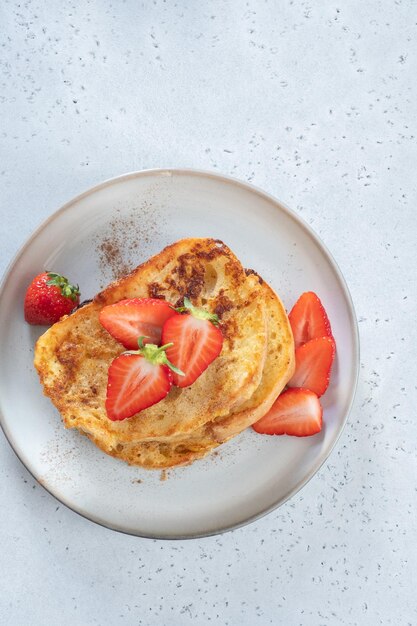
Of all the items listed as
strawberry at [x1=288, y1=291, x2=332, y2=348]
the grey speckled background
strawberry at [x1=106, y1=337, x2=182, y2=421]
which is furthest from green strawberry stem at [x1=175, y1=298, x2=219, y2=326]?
the grey speckled background

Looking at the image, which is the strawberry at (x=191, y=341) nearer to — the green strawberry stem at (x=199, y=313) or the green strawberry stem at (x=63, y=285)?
the green strawberry stem at (x=199, y=313)

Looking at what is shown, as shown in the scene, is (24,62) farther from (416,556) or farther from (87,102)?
(416,556)

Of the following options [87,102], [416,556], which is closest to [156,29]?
[87,102]

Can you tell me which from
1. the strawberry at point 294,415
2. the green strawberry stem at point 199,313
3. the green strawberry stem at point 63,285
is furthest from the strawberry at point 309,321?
the green strawberry stem at point 63,285

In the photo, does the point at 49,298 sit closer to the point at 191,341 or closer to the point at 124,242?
the point at 124,242

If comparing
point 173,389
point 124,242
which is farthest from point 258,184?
A: point 173,389

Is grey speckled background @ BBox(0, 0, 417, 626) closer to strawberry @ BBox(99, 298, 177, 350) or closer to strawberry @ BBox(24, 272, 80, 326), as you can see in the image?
strawberry @ BBox(24, 272, 80, 326)
